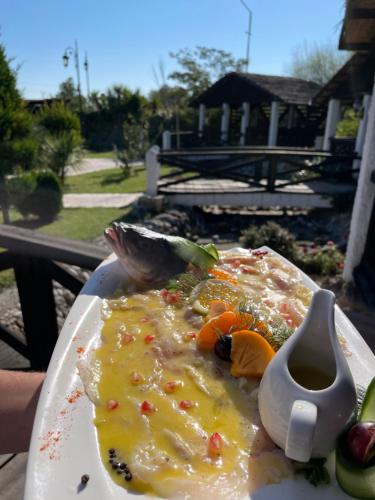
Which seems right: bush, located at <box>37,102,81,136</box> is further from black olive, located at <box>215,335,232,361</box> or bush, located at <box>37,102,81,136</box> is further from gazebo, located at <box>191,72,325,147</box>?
black olive, located at <box>215,335,232,361</box>

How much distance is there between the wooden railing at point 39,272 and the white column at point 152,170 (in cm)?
734

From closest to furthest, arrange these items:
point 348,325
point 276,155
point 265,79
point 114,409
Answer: point 114,409 < point 348,325 < point 276,155 < point 265,79

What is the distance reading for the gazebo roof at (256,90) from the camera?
16953 millimetres

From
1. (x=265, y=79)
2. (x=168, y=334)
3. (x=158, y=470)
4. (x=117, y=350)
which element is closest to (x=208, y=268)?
(x=168, y=334)

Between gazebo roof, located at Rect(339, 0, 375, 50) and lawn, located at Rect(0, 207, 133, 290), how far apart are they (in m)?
5.42

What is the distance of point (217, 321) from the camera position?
1.29 meters

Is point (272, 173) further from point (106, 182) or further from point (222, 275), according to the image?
point (222, 275)

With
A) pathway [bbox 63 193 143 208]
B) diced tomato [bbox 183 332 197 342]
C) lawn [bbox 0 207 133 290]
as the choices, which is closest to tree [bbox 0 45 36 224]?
lawn [bbox 0 207 133 290]

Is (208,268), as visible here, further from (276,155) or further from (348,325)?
(276,155)

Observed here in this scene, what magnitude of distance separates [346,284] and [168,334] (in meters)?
4.68

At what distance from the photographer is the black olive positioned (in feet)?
3.94

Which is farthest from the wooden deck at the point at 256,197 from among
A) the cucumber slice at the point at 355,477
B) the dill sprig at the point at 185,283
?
the cucumber slice at the point at 355,477

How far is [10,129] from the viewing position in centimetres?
886

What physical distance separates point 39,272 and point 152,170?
774 centimetres
